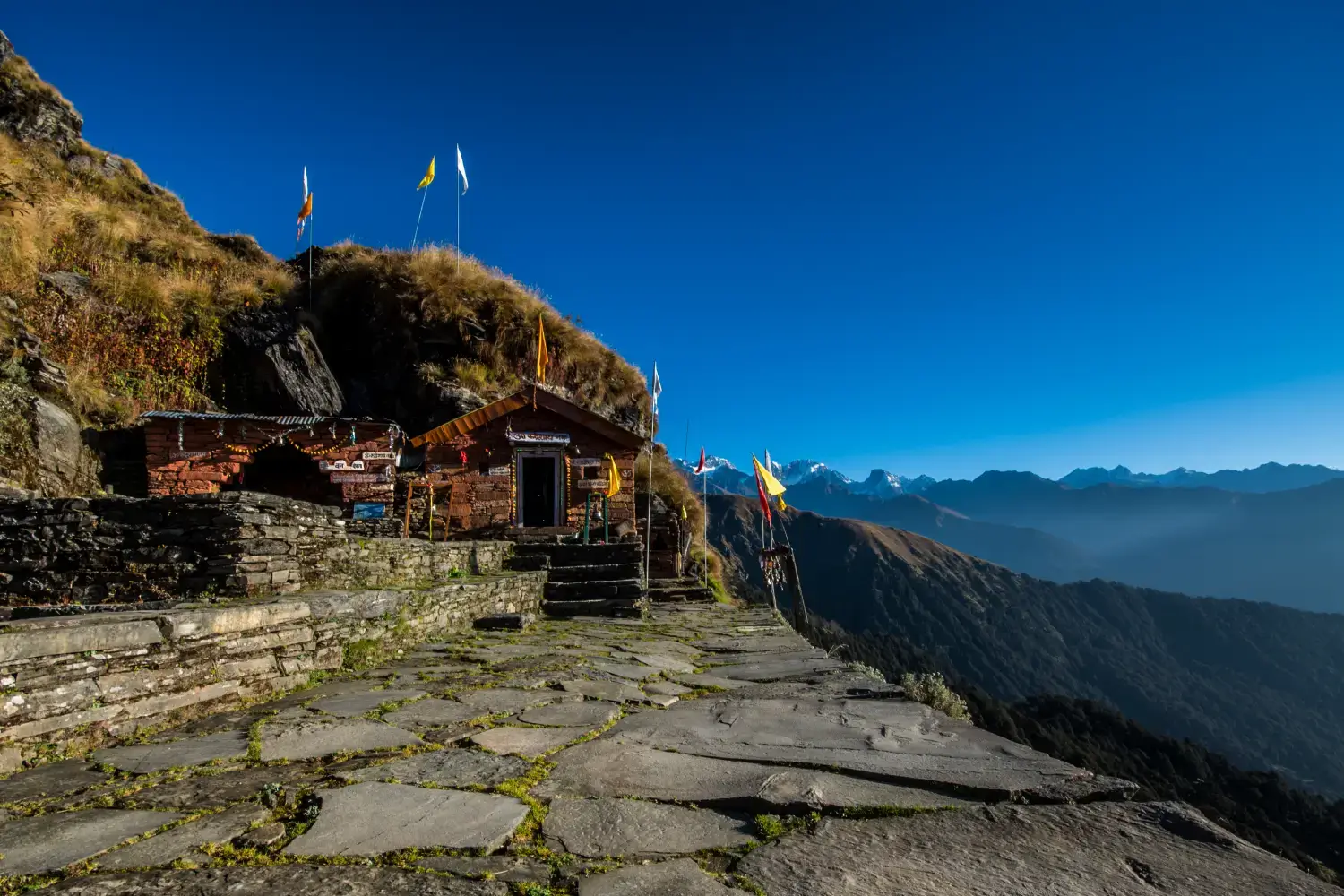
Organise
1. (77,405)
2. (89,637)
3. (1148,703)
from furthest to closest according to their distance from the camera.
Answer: (1148,703), (77,405), (89,637)

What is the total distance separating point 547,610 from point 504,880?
890 centimetres

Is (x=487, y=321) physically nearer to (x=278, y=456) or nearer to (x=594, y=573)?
(x=278, y=456)

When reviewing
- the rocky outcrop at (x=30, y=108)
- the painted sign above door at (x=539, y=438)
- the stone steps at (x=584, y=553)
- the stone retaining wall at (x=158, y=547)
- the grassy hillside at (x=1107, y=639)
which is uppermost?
the rocky outcrop at (x=30, y=108)

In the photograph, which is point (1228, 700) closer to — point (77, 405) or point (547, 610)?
point (547, 610)

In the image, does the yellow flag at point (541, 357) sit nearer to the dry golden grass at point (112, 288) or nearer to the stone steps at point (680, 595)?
the dry golden grass at point (112, 288)

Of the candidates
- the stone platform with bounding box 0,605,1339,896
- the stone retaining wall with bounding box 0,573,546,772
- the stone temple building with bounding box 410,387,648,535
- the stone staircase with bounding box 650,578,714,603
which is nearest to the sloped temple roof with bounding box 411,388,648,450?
the stone temple building with bounding box 410,387,648,535

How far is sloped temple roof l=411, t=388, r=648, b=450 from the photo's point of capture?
612 inches

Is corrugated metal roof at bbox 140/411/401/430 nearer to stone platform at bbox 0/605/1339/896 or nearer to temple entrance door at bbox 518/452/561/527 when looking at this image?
temple entrance door at bbox 518/452/561/527

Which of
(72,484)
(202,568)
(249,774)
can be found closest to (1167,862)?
(249,774)

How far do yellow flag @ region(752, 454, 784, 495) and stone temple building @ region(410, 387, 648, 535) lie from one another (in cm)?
316

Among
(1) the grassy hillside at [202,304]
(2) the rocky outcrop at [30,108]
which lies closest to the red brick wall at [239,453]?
(1) the grassy hillside at [202,304]

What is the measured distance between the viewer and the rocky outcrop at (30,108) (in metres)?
20.3

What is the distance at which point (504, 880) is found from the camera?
5.81ft

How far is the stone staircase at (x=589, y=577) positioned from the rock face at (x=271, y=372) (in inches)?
406
